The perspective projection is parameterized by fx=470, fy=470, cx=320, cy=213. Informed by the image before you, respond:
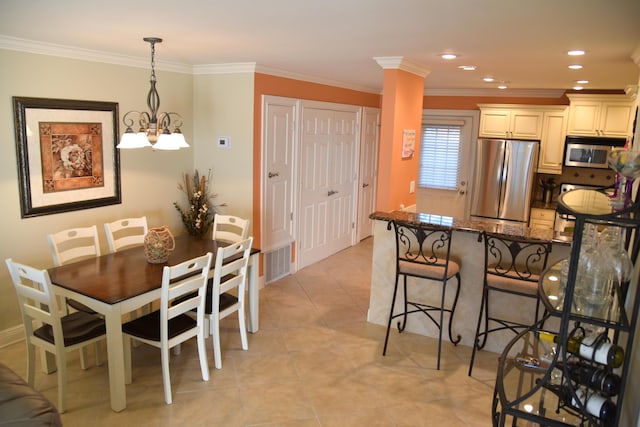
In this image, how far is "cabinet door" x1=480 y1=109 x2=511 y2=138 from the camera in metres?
6.45

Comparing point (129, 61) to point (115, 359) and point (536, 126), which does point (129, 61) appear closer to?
point (115, 359)

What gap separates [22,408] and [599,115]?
644 centimetres

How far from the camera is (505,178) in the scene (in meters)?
Answer: 6.37

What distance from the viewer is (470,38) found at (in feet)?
9.61

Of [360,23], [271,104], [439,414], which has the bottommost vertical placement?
[439,414]

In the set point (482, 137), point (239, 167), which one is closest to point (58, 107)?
point (239, 167)

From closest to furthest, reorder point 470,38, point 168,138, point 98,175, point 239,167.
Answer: point 470,38
point 168,138
point 98,175
point 239,167

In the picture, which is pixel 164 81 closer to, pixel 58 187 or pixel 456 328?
pixel 58 187

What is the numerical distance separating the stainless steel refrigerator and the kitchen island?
2565 millimetres

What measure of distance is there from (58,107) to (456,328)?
375 cm

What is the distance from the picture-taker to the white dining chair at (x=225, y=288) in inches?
132

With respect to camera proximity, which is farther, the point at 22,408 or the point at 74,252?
the point at 74,252

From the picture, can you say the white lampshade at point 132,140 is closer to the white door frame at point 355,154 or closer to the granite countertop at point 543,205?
the white door frame at point 355,154

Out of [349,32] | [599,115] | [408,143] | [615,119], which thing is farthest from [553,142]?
[349,32]
